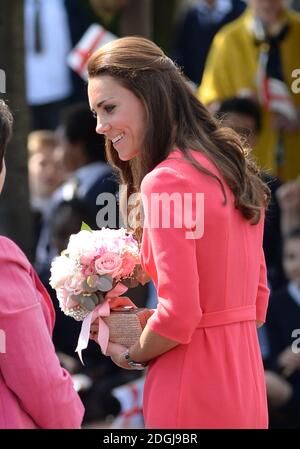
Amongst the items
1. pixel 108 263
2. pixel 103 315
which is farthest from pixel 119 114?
pixel 103 315

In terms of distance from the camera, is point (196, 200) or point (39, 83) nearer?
point (196, 200)

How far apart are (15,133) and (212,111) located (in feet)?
4.37

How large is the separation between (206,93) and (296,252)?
65.6 inches

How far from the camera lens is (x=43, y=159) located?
797 cm

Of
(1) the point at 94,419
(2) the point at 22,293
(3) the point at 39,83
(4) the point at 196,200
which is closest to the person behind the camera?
(2) the point at 22,293

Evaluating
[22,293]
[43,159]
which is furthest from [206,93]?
[22,293]

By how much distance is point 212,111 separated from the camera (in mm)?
7062

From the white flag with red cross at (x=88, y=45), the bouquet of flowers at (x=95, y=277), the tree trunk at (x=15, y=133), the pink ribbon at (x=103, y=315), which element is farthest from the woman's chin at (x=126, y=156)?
the white flag with red cross at (x=88, y=45)

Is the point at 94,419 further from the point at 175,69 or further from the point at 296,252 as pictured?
the point at 175,69

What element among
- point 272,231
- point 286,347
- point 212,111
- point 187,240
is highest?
point 187,240

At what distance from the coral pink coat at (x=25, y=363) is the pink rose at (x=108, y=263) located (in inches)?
16.5

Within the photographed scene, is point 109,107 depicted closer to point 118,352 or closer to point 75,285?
point 75,285

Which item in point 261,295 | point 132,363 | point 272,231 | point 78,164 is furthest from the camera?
point 78,164

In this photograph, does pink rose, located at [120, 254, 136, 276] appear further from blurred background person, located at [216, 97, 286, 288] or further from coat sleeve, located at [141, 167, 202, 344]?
blurred background person, located at [216, 97, 286, 288]
